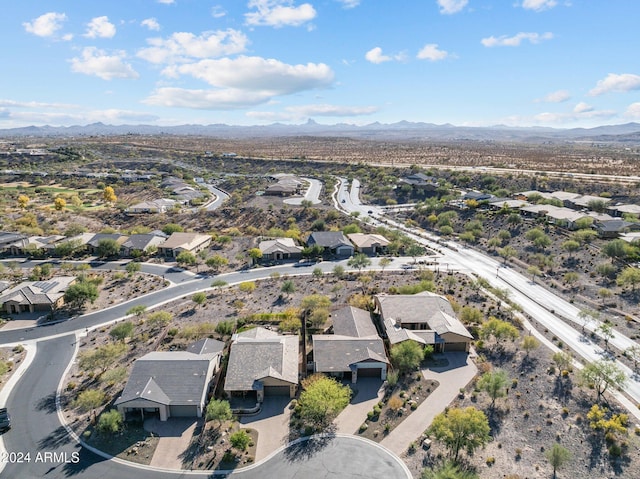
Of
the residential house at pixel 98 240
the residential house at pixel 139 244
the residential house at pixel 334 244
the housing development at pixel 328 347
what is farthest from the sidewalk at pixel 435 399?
the residential house at pixel 98 240

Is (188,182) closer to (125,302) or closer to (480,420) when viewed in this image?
(125,302)

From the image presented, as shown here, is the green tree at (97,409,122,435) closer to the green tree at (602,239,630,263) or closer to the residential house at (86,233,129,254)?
the residential house at (86,233,129,254)

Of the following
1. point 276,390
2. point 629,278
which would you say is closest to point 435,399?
point 276,390

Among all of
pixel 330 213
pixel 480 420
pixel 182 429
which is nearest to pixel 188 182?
pixel 330 213

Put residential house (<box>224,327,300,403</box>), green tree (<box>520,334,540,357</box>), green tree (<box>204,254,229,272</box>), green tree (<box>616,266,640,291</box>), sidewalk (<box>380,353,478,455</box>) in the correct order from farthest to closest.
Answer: green tree (<box>204,254,229,272</box>) < green tree (<box>616,266,640,291</box>) < green tree (<box>520,334,540,357</box>) < residential house (<box>224,327,300,403</box>) < sidewalk (<box>380,353,478,455</box>)

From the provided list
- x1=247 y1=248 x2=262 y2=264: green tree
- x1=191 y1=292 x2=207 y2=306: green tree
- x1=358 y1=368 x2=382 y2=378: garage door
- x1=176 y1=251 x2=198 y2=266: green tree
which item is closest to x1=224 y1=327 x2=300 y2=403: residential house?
x1=358 y1=368 x2=382 y2=378: garage door

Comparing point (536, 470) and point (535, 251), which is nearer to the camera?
point (536, 470)
